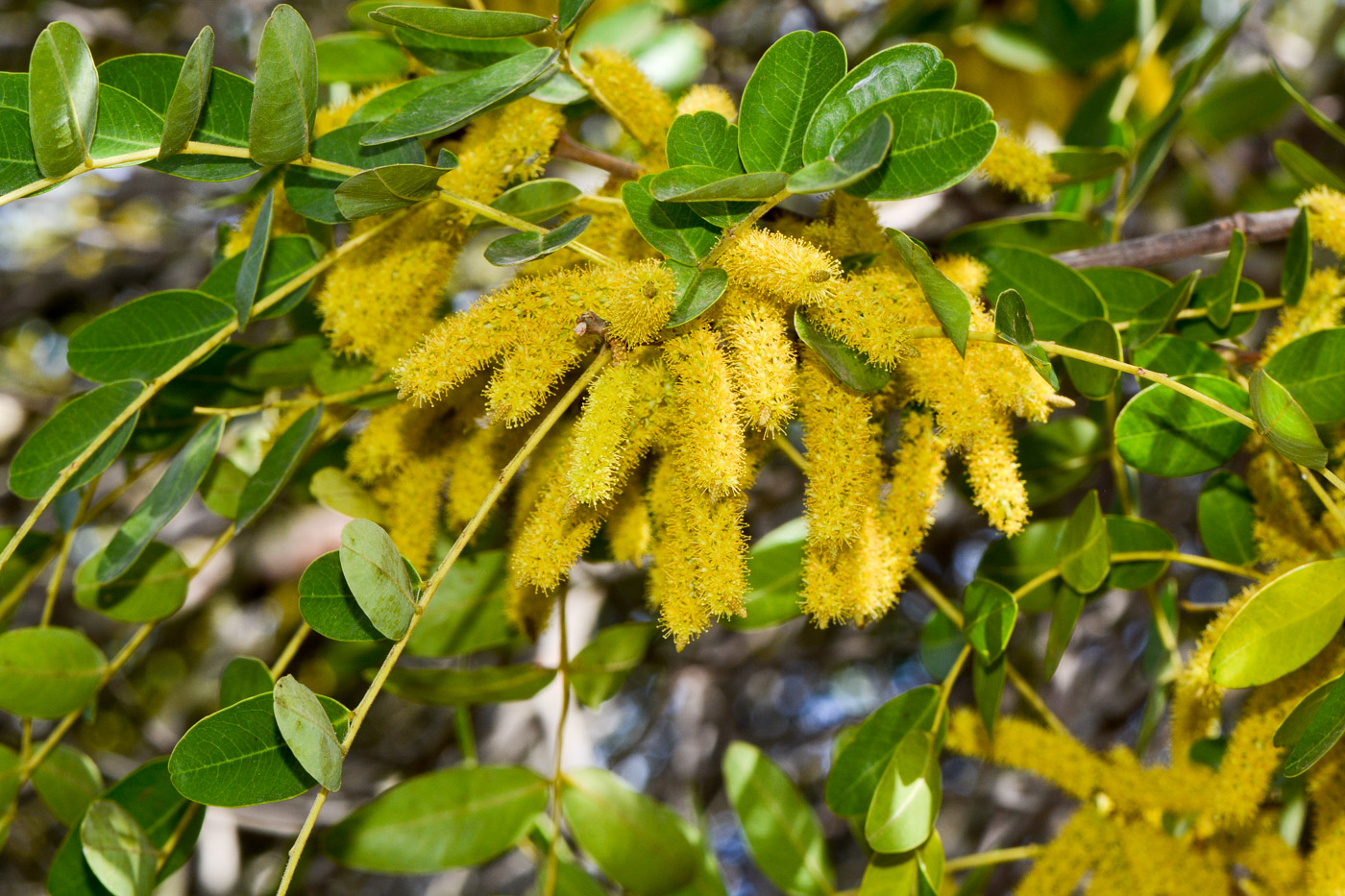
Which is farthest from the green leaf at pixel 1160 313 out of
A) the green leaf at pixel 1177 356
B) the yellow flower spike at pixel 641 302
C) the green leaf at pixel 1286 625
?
the yellow flower spike at pixel 641 302

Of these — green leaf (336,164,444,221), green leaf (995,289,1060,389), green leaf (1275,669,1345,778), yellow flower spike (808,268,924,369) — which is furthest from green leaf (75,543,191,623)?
green leaf (1275,669,1345,778)

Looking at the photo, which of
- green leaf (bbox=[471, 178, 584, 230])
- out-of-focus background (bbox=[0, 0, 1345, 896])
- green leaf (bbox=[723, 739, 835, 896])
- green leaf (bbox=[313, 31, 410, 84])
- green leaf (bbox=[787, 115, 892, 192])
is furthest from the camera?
out-of-focus background (bbox=[0, 0, 1345, 896])

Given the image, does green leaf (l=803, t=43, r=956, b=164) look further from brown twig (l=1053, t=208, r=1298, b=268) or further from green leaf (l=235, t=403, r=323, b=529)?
green leaf (l=235, t=403, r=323, b=529)

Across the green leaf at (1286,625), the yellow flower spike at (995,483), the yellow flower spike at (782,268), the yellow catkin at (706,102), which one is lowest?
the green leaf at (1286,625)

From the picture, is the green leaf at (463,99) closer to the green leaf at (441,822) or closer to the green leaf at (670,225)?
the green leaf at (670,225)

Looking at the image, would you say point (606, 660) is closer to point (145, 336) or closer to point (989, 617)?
point (989, 617)

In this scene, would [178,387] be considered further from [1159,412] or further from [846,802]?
[1159,412]

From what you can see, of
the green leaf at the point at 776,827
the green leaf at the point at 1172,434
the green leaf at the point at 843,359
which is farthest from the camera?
the green leaf at the point at 776,827
